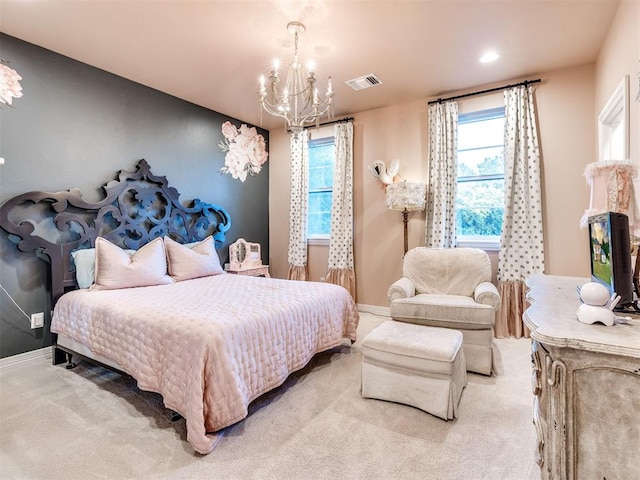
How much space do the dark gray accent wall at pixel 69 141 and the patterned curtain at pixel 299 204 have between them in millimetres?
1259

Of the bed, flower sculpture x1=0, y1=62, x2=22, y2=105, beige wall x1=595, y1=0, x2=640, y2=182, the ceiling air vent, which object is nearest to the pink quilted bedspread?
the bed

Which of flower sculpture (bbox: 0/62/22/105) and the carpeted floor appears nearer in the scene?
the carpeted floor

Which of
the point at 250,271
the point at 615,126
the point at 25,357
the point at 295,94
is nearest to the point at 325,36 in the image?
the point at 295,94

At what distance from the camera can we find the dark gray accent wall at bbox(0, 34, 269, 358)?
2.72 meters

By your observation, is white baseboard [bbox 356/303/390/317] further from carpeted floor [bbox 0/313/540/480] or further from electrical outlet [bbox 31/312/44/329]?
electrical outlet [bbox 31/312/44/329]

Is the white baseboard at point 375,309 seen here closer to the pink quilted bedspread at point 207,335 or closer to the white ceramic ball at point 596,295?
the pink quilted bedspread at point 207,335

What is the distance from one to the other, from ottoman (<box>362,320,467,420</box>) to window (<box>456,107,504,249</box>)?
1.93m

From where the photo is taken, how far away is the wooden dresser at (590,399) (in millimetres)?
961

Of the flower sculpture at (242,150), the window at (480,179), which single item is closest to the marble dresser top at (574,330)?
the window at (480,179)

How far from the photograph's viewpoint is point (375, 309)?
438 centimetres

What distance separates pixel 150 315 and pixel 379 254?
295cm

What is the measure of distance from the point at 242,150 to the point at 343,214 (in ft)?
5.88

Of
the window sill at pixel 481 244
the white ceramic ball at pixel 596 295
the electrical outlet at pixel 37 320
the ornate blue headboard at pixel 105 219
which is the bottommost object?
the electrical outlet at pixel 37 320

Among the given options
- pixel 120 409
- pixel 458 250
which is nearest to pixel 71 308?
pixel 120 409
